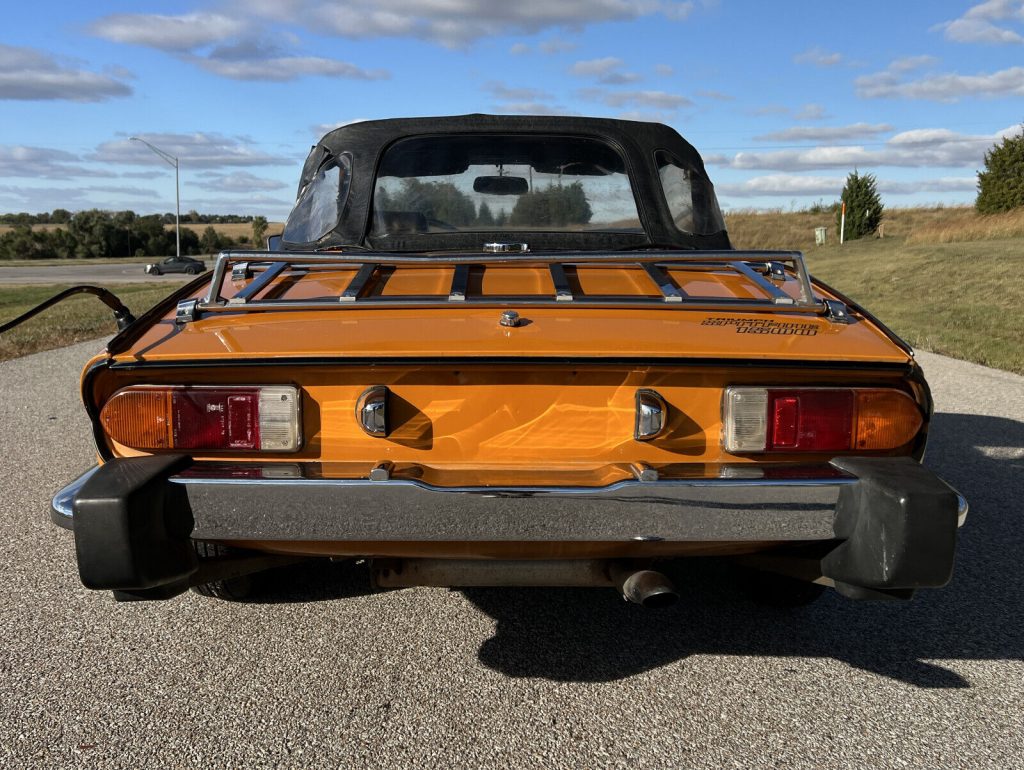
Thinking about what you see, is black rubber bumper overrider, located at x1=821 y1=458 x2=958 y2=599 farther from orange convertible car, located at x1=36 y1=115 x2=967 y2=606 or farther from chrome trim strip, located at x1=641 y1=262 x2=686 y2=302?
chrome trim strip, located at x1=641 y1=262 x2=686 y2=302

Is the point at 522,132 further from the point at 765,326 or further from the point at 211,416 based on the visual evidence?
the point at 211,416

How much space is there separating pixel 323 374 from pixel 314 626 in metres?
1.11

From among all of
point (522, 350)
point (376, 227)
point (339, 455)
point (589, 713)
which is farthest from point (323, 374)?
point (376, 227)

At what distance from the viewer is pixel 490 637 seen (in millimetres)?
2883

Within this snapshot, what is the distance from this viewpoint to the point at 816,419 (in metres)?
2.27

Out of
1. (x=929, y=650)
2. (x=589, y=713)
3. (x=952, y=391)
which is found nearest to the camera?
(x=589, y=713)

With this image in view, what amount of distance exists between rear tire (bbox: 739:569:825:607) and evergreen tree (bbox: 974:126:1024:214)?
32264 millimetres

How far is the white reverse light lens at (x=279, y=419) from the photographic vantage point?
2242 millimetres

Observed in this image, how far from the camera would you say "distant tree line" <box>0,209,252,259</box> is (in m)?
56.8

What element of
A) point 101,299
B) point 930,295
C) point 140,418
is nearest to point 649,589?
point 140,418

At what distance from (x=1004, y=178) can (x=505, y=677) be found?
34.9m

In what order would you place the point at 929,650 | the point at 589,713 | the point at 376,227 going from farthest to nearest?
the point at 376,227 → the point at 929,650 → the point at 589,713

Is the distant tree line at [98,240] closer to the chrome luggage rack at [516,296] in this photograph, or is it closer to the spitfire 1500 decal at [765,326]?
the chrome luggage rack at [516,296]

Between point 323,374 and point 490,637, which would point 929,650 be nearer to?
point 490,637
